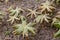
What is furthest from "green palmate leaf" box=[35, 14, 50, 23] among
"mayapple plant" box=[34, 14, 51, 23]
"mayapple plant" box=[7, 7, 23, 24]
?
"mayapple plant" box=[7, 7, 23, 24]

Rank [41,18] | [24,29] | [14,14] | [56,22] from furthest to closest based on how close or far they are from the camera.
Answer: [14,14] → [41,18] → [56,22] → [24,29]

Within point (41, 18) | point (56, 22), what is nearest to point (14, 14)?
point (41, 18)

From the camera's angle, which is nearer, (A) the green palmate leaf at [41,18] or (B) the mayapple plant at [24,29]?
(B) the mayapple plant at [24,29]

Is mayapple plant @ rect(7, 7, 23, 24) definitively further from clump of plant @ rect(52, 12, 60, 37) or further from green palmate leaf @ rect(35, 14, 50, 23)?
clump of plant @ rect(52, 12, 60, 37)

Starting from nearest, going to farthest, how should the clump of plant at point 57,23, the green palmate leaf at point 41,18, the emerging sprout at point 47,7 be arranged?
the clump of plant at point 57,23 < the green palmate leaf at point 41,18 < the emerging sprout at point 47,7

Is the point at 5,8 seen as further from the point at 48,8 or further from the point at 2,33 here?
the point at 48,8

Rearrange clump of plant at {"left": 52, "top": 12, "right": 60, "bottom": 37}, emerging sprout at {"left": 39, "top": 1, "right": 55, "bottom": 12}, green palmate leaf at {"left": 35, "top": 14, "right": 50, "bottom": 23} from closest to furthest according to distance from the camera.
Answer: clump of plant at {"left": 52, "top": 12, "right": 60, "bottom": 37}, green palmate leaf at {"left": 35, "top": 14, "right": 50, "bottom": 23}, emerging sprout at {"left": 39, "top": 1, "right": 55, "bottom": 12}

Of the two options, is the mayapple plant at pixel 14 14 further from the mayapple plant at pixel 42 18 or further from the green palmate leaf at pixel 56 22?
the green palmate leaf at pixel 56 22

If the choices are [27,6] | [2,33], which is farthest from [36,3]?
[2,33]

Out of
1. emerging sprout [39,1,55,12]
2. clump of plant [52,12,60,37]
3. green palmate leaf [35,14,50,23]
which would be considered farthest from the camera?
emerging sprout [39,1,55,12]

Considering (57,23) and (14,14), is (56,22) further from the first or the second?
(14,14)

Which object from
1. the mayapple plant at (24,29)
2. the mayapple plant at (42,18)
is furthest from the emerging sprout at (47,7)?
the mayapple plant at (24,29)

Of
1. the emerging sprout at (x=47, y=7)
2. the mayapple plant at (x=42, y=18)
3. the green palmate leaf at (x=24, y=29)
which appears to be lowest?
the green palmate leaf at (x=24, y=29)
